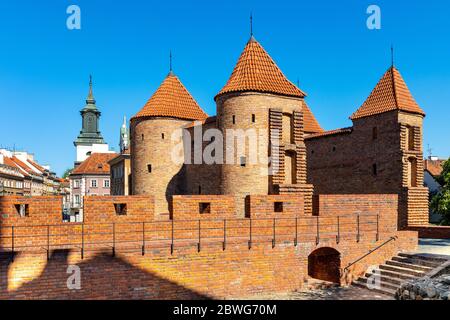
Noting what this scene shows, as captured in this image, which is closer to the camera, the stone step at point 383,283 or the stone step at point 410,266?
the stone step at point 383,283

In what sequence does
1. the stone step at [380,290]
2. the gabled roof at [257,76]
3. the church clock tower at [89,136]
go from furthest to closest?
1. the church clock tower at [89,136]
2. the gabled roof at [257,76]
3. the stone step at [380,290]

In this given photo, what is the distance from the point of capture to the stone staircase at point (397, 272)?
12305 millimetres

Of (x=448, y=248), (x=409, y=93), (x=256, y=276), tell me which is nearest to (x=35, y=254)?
(x=256, y=276)

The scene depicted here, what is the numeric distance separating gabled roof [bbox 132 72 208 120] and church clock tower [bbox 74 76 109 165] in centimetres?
5023

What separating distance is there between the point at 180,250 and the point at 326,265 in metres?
5.75

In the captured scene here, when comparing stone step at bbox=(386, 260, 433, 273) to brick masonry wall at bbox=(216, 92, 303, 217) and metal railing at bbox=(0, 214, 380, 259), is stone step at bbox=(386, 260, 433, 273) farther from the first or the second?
brick masonry wall at bbox=(216, 92, 303, 217)

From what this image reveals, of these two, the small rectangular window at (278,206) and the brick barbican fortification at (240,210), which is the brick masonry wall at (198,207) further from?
the small rectangular window at (278,206)

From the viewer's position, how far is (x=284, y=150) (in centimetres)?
1658

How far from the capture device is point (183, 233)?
39.7ft

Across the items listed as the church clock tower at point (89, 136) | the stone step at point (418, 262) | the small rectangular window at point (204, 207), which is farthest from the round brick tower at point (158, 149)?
the church clock tower at point (89, 136)

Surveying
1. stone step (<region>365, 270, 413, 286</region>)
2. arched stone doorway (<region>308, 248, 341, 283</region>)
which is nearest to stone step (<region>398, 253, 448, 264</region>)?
stone step (<region>365, 270, 413, 286</region>)

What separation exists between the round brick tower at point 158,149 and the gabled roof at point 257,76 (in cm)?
485
